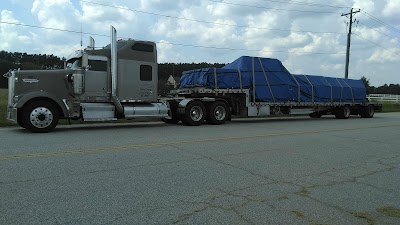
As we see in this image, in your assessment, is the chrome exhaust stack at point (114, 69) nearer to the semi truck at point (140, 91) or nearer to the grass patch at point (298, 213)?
the semi truck at point (140, 91)

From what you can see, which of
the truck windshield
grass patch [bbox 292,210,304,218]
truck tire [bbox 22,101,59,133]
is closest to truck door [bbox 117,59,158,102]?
the truck windshield

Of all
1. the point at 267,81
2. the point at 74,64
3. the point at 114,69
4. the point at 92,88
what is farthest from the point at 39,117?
the point at 267,81

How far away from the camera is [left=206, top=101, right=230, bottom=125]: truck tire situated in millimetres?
17203

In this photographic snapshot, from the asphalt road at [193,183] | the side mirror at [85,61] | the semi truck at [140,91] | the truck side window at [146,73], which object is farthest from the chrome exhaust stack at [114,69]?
the asphalt road at [193,183]

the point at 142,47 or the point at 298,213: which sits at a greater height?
the point at 142,47

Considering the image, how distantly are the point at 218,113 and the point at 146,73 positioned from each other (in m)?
4.22

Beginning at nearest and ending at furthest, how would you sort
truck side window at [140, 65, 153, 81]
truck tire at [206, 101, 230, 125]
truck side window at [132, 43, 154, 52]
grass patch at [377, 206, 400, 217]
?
grass patch at [377, 206, 400, 217]
truck side window at [132, 43, 154, 52]
truck side window at [140, 65, 153, 81]
truck tire at [206, 101, 230, 125]

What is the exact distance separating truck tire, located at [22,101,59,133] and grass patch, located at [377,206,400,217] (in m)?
10.4

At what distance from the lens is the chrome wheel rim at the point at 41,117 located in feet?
40.3

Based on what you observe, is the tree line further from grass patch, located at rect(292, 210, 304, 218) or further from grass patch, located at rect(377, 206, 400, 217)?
grass patch, located at rect(377, 206, 400, 217)

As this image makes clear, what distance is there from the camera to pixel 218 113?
17.5 metres

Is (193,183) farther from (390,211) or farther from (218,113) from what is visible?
(218,113)

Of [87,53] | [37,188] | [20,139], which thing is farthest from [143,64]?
[37,188]

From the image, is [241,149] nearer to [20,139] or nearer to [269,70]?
[20,139]
